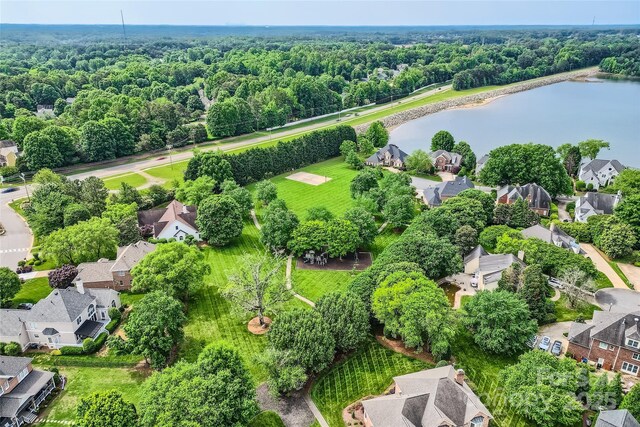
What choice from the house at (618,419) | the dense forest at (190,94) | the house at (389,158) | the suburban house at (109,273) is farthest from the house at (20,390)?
the house at (389,158)

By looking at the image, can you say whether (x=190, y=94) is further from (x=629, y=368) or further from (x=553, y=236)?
(x=629, y=368)

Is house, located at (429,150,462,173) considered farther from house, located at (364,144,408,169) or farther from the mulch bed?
the mulch bed

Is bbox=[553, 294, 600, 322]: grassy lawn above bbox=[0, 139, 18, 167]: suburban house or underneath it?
underneath

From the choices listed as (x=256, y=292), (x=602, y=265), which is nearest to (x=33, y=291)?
(x=256, y=292)

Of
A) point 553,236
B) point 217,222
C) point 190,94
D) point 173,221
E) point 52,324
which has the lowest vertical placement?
point 553,236

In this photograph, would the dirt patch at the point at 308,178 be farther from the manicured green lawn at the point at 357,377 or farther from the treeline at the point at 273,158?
the manicured green lawn at the point at 357,377

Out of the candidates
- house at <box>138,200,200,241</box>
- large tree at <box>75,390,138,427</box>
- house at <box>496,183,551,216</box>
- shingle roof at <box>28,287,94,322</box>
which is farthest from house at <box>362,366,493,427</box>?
house at <box>496,183,551,216</box>
